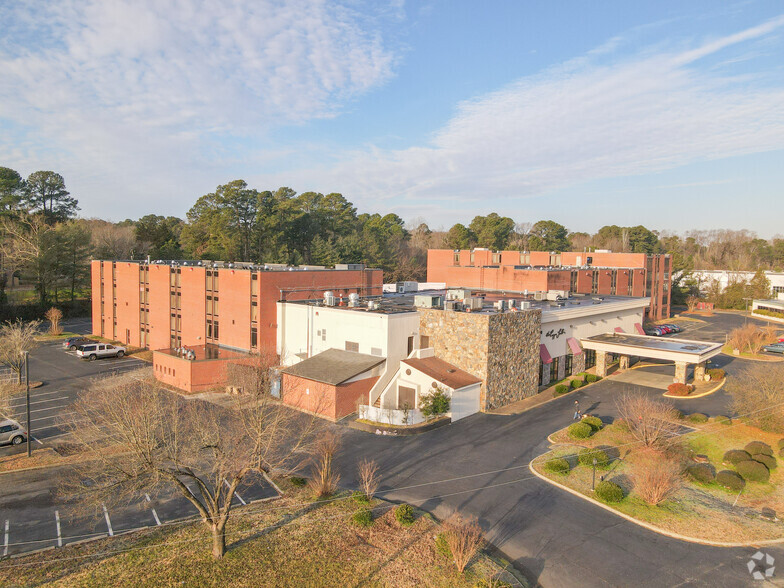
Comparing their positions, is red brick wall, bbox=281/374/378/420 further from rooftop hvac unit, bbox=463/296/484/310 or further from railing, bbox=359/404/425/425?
rooftop hvac unit, bbox=463/296/484/310

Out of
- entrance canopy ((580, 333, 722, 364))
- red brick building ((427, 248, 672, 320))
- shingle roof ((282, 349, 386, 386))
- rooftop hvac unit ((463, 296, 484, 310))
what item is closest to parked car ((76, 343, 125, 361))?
shingle roof ((282, 349, 386, 386))

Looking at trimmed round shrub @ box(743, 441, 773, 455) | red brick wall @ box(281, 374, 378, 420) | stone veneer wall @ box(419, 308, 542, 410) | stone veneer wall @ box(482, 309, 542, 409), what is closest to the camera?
trimmed round shrub @ box(743, 441, 773, 455)

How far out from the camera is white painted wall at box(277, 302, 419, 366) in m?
32.7

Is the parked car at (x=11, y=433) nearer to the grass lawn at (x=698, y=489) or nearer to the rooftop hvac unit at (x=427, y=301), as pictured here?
the rooftop hvac unit at (x=427, y=301)

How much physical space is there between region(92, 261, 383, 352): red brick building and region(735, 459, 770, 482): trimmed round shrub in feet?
100

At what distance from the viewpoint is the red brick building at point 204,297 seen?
126 feet

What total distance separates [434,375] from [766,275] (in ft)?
295

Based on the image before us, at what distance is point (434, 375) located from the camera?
30.3m

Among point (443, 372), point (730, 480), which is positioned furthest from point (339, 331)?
point (730, 480)

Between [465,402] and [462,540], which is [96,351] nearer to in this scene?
[465,402]

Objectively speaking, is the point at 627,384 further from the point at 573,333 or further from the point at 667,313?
the point at 667,313

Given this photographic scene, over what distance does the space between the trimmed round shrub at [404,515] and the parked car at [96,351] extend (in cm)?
3896

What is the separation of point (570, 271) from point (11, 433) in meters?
52.5

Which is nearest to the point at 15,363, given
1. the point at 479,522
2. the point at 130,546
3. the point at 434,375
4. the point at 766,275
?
the point at 130,546
